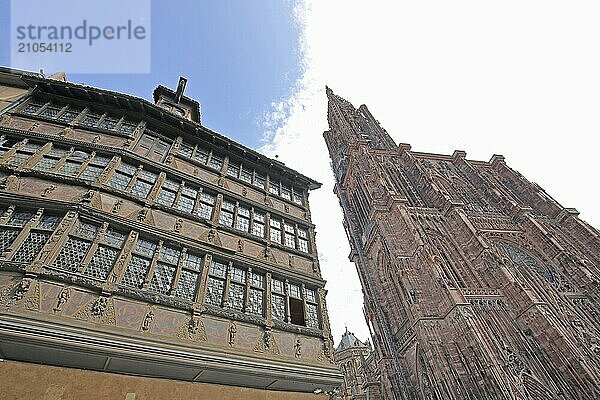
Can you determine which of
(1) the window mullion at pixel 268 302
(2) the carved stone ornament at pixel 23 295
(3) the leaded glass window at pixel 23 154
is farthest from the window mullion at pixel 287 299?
(3) the leaded glass window at pixel 23 154

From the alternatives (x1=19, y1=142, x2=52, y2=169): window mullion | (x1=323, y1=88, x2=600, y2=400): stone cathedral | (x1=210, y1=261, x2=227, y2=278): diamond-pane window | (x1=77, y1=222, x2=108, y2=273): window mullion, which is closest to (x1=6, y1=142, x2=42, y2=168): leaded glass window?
(x1=19, y1=142, x2=52, y2=169): window mullion

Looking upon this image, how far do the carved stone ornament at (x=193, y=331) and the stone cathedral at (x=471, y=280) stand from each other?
12.8 metres

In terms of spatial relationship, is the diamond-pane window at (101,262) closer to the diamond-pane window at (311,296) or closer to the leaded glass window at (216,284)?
the leaded glass window at (216,284)

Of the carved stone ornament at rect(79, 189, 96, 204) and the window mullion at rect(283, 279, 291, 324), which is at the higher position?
the carved stone ornament at rect(79, 189, 96, 204)

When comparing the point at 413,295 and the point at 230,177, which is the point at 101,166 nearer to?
the point at 230,177

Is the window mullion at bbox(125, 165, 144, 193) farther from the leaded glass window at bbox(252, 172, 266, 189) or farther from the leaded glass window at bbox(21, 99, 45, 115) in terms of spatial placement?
the leaded glass window at bbox(252, 172, 266, 189)

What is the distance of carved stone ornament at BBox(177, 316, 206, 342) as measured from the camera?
695 cm

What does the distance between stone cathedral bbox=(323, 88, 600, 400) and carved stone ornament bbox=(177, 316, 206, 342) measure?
12.8 metres

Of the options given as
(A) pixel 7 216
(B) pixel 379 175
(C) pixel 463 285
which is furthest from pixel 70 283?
(B) pixel 379 175

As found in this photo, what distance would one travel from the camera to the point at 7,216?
6816 mm

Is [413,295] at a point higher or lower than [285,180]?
lower

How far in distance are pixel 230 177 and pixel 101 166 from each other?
409 centimetres

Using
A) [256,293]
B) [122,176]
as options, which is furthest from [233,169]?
[256,293]

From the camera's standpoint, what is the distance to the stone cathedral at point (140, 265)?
19.2 ft
